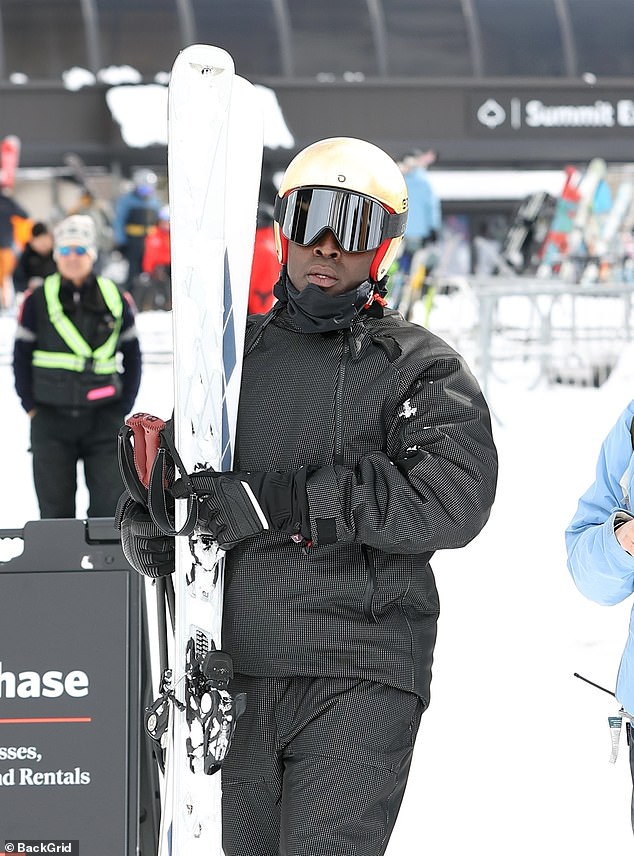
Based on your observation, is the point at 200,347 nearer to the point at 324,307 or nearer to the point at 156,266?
the point at 324,307

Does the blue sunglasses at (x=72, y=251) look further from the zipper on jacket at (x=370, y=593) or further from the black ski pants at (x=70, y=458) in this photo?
the zipper on jacket at (x=370, y=593)

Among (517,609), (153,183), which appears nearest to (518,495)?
(517,609)

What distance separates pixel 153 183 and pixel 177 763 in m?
15.6

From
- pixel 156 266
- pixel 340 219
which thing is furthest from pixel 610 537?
pixel 156 266

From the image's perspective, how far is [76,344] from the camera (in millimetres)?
5109

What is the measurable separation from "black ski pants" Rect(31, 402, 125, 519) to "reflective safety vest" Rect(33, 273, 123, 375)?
167mm

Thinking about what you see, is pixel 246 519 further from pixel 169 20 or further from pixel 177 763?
pixel 169 20

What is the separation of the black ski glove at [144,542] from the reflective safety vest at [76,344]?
3.11 m

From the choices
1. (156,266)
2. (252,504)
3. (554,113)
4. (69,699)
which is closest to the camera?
(252,504)

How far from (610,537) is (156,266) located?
14.4 metres

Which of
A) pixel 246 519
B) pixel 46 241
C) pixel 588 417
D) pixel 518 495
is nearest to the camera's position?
pixel 246 519

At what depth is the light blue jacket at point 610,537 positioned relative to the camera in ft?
6.19

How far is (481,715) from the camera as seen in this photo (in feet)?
13.6

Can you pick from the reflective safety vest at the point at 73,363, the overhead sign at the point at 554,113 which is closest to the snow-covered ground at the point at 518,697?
the reflective safety vest at the point at 73,363
